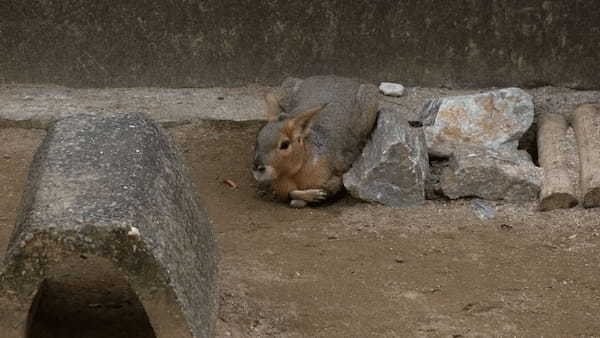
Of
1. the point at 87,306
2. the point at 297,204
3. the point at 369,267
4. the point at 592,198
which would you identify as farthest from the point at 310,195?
the point at 87,306

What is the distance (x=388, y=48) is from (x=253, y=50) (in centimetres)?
79

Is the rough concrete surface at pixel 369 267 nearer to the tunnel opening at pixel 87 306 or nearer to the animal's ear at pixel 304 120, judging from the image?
the tunnel opening at pixel 87 306

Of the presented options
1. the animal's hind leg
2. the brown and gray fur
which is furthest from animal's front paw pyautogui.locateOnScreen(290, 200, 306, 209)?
the animal's hind leg

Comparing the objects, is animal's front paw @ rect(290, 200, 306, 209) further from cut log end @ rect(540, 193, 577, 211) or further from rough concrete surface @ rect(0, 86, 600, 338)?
cut log end @ rect(540, 193, 577, 211)

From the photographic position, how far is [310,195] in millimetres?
5652

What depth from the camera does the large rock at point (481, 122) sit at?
19.3 ft

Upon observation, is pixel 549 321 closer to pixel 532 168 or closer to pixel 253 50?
pixel 532 168

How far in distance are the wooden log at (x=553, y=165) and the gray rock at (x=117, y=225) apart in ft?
6.15

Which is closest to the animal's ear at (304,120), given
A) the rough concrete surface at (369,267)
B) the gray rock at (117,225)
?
the rough concrete surface at (369,267)

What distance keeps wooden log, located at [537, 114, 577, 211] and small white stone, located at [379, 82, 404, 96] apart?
0.84 meters

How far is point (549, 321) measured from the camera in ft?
14.4

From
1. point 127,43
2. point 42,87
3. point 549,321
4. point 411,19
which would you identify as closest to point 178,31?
point 127,43

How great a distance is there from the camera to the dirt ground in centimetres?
436

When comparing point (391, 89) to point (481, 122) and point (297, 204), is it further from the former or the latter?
point (297, 204)
